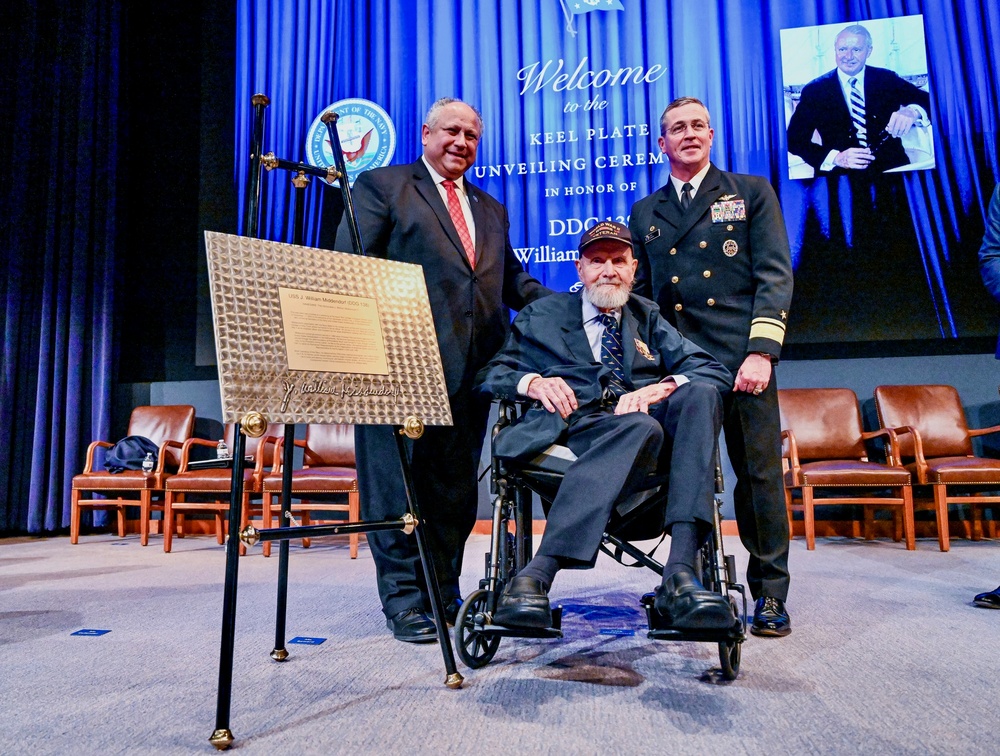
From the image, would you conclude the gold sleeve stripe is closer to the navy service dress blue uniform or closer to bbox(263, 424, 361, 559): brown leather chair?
the navy service dress blue uniform

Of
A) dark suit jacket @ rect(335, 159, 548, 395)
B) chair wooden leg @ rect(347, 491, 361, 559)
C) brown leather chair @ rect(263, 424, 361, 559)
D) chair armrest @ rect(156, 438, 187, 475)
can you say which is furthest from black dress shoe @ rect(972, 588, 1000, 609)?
chair armrest @ rect(156, 438, 187, 475)

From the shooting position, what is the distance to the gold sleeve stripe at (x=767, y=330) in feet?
7.22

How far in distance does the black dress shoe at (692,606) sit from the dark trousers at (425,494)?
893 mm

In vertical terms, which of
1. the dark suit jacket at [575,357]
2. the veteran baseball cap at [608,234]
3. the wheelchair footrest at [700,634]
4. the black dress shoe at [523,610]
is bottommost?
the wheelchair footrest at [700,634]

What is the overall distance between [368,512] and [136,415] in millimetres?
3814

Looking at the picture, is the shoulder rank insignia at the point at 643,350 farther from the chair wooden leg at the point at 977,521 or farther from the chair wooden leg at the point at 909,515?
the chair wooden leg at the point at 977,521

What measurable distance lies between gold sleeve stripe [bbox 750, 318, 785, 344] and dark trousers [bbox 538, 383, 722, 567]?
0.47 meters

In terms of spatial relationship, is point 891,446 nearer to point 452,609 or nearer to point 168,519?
point 452,609

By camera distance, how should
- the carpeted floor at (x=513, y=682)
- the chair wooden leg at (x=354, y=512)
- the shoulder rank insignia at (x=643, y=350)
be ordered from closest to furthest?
the carpeted floor at (x=513, y=682)
the shoulder rank insignia at (x=643, y=350)
the chair wooden leg at (x=354, y=512)

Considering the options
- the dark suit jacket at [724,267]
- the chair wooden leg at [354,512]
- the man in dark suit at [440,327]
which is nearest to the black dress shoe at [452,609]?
the man in dark suit at [440,327]

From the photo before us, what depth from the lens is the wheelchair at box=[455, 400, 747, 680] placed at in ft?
5.32

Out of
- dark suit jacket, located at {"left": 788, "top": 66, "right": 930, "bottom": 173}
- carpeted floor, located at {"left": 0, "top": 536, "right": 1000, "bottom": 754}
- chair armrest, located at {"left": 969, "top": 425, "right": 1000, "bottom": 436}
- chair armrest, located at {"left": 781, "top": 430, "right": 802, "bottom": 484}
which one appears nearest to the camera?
carpeted floor, located at {"left": 0, "top": 536, "right": 1000, "bottom": 754}

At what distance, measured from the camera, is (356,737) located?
1.36 meters

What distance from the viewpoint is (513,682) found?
5.58 ft
